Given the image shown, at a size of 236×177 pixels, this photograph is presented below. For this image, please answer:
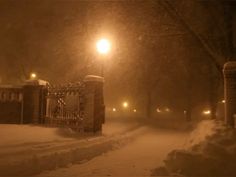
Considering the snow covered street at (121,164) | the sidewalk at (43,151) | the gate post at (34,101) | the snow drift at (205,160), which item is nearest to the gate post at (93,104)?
the sidewalk at (43,151)

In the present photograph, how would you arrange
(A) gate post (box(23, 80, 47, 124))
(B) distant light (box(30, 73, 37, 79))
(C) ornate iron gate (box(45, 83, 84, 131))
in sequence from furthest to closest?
1. (B) distant light (box(30, 73, 37, 79))
2. (A) gate post (box(23, 80, 47, 124))
3. (C) ornate iron gate (box(45, 83, 84, 131))

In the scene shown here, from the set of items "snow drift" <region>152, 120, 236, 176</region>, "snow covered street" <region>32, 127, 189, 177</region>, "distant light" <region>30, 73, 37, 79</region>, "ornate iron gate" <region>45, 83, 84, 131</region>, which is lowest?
"snow covered street" <region>32, 127, 189, 177</region>

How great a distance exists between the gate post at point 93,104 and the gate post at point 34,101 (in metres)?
3.72

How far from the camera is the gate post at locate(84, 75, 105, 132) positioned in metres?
14.9

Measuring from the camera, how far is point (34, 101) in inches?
711

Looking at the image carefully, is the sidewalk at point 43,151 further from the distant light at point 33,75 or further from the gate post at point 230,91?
the distant light at point 33,75

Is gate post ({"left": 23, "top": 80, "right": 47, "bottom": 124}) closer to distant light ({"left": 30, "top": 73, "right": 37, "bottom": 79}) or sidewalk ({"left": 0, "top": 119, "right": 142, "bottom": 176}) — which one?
sidewalk ({"left": 0, "top": 119, "right": 142, "bottom": 176})

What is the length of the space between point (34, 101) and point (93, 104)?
14.9ft

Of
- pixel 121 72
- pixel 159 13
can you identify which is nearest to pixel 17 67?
pixel 121 72

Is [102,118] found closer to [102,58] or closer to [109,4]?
[102,58]

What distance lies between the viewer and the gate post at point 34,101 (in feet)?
58.7

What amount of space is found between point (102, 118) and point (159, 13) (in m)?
6.67

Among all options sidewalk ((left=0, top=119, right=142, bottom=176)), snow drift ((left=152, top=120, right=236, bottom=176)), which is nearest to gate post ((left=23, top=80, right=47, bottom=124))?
sidewalk ((left=0, top=119, right=142, bottom=176))

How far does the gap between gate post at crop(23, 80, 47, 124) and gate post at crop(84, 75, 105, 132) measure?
3.72m
